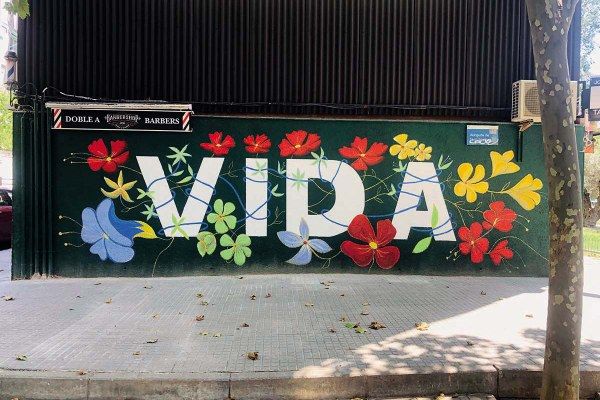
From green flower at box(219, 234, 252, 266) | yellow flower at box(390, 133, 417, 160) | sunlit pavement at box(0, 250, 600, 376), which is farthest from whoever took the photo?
yellow flower at box(390, 133, 417, 160)

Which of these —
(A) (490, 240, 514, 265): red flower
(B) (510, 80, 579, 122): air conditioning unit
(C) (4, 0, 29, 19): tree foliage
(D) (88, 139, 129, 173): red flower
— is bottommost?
(A) (490, 240, 514, 265): red flower

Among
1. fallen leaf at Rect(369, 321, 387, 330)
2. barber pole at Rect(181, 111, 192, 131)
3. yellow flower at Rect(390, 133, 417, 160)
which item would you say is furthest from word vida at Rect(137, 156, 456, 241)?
fallen leaf at Rect(369, 321, 387, 330)

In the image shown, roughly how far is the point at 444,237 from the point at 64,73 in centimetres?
759

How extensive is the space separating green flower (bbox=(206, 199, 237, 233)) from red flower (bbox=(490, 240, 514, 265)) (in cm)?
495

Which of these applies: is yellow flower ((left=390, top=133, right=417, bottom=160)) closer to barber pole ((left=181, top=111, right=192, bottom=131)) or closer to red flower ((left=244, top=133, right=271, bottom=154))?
red flower ((left=244, top=133, right=271, bottom=154))

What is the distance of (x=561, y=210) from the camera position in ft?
12.4

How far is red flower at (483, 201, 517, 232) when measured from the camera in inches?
343

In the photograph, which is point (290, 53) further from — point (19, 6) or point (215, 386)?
point (215, 386)

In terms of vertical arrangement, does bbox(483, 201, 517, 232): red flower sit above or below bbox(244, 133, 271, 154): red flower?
below

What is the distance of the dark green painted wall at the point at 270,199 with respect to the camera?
8336 millimetres

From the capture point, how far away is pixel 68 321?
593 cm

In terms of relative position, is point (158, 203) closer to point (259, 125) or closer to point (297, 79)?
point (259, 125)

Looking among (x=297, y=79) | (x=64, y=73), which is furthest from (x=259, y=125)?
(x=64, y=73)

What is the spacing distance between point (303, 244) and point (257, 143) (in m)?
2.06
